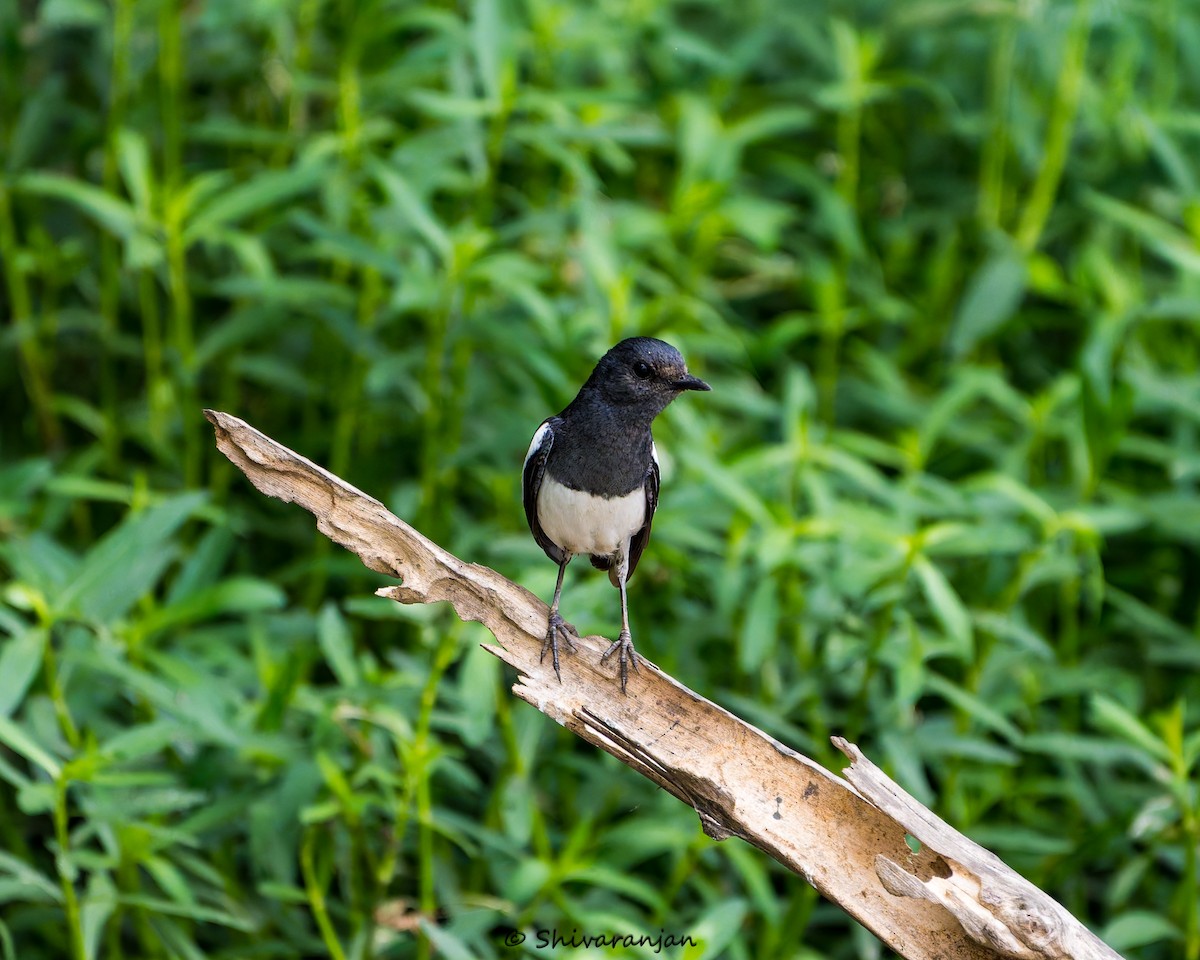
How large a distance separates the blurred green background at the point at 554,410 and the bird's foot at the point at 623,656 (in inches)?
25.9

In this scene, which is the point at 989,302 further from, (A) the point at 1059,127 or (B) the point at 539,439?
(B) the point at 539,439

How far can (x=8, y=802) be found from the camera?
207 inches

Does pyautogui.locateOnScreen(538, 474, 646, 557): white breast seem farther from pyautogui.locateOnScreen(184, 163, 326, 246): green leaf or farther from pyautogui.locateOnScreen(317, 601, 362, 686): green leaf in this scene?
pyautogui.locateOnScreen(184, 163, 326, 246): green leaf

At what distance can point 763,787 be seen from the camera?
10.6 ft

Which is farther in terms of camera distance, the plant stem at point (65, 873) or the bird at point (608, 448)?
the plant stem at point (65, 873)

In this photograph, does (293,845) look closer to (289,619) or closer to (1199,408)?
(289,619)

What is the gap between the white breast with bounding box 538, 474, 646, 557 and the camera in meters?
3.91

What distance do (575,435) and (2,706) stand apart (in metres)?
1.80

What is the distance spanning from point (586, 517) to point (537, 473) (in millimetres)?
238

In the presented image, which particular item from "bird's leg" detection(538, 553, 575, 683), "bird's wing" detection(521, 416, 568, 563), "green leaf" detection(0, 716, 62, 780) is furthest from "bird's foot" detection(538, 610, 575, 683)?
"green leaf" detection(0, 716, 62, 780)

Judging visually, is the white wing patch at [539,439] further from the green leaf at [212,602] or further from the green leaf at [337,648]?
the green leaf at [212,602]

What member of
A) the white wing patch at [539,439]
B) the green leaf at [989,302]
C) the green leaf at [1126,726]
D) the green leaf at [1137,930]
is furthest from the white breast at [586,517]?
the green leaf at [989,302]

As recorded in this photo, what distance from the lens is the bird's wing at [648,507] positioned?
4129mm

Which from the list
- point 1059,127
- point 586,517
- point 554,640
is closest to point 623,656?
point 554,640
